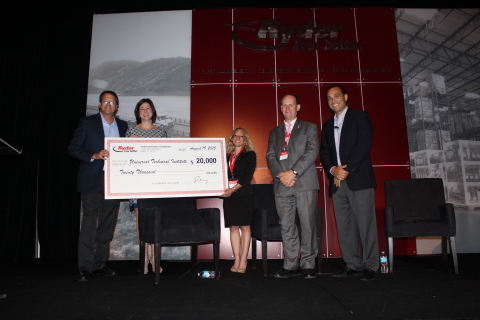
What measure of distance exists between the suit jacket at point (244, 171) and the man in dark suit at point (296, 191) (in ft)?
0.98

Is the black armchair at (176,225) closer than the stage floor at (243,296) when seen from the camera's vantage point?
No

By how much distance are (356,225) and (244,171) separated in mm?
1255

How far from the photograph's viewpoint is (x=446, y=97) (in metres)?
5.27

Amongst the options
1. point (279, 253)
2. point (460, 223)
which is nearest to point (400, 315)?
point (279, 253)

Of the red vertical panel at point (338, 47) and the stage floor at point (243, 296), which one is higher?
the red vertical panel at point (338, 47)

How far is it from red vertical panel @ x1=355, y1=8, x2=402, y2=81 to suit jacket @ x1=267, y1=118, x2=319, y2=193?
7.86 ft

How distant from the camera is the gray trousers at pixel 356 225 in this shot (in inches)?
126

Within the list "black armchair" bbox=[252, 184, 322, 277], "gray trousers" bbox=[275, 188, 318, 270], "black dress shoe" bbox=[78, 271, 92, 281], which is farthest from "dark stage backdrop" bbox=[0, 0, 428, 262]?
"black dress shoe" bbox=[78, 271, 92, 281]

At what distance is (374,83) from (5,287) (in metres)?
5.18

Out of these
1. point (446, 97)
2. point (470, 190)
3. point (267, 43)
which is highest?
point (267, 43)

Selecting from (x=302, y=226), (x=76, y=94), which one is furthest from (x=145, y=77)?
(x=302, y=226)

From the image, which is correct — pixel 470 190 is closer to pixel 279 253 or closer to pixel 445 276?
pixel 445 276

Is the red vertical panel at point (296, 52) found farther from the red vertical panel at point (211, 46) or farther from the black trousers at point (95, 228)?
the black trousers at point (95, 228)

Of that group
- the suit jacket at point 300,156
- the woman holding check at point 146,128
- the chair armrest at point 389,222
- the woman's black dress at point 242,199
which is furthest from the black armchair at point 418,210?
the woman holding check at point 146,128
